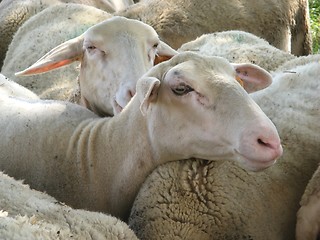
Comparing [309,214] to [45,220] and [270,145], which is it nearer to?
[270,145]

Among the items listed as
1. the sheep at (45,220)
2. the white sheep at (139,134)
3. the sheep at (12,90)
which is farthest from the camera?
the sheep at (12,90)

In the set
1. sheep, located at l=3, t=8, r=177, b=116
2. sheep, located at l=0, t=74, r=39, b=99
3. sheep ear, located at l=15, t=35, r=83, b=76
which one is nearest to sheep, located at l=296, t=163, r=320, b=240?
sheep, located at l=3, t=8, r=177, b=116

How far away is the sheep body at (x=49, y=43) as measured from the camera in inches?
200

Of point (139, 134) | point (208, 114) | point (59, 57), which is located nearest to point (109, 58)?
point (59, 57)

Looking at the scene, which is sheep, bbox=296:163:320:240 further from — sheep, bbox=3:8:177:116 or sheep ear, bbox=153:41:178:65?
sheep ear, bbox=153:41:178:65

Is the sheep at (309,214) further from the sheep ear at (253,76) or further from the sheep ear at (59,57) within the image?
the sheep ear at (59,57)

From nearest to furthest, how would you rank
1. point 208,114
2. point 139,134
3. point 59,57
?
1. point 208,114
2. point 139,134
3. point 59,57

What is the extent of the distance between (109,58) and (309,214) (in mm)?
1577

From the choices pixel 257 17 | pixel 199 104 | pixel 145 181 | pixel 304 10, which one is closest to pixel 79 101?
pixel 145 181

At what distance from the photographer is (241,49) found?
464cm

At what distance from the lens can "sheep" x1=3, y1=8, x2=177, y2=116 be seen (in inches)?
155

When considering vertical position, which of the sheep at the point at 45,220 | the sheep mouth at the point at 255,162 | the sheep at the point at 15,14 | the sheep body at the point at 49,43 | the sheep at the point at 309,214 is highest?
the sheep mouth at the point at 255,162

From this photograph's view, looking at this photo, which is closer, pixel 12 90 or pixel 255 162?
pixel 255 162

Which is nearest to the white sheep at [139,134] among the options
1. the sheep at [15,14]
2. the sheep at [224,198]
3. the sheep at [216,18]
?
the sheep at [224,198]
